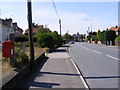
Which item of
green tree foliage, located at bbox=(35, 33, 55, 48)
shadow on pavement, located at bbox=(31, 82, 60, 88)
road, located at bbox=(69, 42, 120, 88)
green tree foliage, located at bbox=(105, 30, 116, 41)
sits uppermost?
green tree foliage, located at bbox=(105, 30, 116, 41)

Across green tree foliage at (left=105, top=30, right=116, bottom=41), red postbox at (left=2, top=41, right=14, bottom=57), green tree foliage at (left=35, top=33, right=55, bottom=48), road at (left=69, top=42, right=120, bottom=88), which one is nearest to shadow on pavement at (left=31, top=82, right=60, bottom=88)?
road at (left=69, top=42, right=120, bottom=88)

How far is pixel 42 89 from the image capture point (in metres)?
7.07

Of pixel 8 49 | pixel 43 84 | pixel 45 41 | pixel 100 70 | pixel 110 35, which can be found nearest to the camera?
pixel 43 84

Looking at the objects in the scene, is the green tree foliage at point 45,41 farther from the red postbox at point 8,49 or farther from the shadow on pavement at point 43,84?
the shadow on pavement at point 43,84

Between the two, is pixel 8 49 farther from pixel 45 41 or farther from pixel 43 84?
pixel 45 41

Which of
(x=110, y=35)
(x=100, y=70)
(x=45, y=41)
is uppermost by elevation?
(x=110, y=35)

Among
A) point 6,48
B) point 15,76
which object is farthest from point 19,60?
point 15,76

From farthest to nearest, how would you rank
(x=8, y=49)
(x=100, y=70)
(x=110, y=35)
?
(x=110, y=35), (x=100, y=70), (x=8, y=49)

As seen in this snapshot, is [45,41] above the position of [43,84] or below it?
above

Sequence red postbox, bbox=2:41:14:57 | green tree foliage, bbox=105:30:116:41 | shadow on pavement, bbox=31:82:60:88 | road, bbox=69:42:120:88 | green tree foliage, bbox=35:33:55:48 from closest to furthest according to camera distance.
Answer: shadow on pavement, bbox=31:82:60:88 → road, bbox=69:42:120:88 → red postbox, bbox=2:41:14:57 → green tree foliage, bbox=35:33:55:48 → green tree foliage, bbox=105:30:116:41

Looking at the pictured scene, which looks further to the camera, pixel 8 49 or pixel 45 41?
pixel 45 41

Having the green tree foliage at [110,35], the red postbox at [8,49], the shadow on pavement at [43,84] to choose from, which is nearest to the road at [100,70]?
the shadow on pavement at [43,84]

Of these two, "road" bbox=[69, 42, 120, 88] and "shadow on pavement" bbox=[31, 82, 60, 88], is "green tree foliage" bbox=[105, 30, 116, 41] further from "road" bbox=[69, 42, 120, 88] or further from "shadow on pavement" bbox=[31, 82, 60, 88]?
"shadow on pavement" bbox=[31, 82, 60, 88]

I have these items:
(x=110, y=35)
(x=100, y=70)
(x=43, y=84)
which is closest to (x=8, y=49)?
(x=43, y=84)
